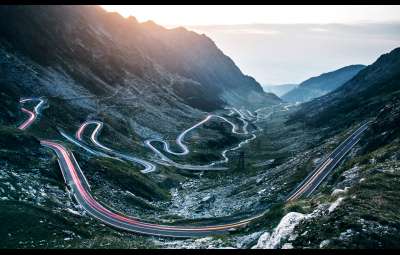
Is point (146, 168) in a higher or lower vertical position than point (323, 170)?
lower

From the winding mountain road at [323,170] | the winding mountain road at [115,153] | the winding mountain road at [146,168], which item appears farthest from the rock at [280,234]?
the winding mountain road at [115,153]

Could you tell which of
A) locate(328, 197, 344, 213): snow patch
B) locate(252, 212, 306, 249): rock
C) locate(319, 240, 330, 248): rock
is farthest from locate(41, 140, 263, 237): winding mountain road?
locate(319, 240, 330, 248): rock

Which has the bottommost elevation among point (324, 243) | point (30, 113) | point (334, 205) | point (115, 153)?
point (115, 153)

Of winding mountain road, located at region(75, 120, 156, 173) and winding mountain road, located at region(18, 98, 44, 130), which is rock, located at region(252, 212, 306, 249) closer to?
winding mountain road, located at region(75, 120, 156, 173)

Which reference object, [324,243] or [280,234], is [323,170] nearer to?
[280,234]

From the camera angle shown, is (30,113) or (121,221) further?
(30,113)

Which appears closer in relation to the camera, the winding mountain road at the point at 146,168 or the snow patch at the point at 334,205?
the snow patch at the point at 334,205

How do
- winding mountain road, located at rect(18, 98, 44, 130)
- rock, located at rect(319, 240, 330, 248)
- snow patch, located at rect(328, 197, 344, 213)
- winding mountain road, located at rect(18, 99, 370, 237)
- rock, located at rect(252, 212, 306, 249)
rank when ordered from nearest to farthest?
rock, located at rect(319, 240, 330, 248) → rock, located at rect(252, 212, 306, 249) → snow patch, located at rect(328, 197, 344, 213) → winding mountain road, located at rect(18, 99, 370, 237) → winding mountain road, located at rect(18, 98, 44, 130)

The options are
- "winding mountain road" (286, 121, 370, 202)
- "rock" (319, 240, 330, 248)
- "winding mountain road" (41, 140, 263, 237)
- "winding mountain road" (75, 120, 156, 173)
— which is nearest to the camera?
"rock" (319, 240, 330, 248)

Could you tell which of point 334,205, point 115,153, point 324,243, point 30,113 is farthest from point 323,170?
point 30,113

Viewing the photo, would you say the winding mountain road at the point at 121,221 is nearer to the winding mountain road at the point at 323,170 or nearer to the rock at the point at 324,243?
the winding mountain road at the point at 323,170

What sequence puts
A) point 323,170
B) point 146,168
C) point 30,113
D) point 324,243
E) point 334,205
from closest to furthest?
point 324,243 → point 334,205 → point 323,170 → point 146,168 → point 30,113

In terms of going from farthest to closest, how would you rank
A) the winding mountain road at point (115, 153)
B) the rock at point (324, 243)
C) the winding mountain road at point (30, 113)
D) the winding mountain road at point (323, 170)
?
the winding mountain road at point (115, 153) < the winding mountain road at point (30, 113) < the winding mountain road at point (323, 170) < the rock at point (324, 243)

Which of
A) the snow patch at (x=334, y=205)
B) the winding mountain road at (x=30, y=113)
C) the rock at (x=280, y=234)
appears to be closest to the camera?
the rock at (x=280, y=234)
